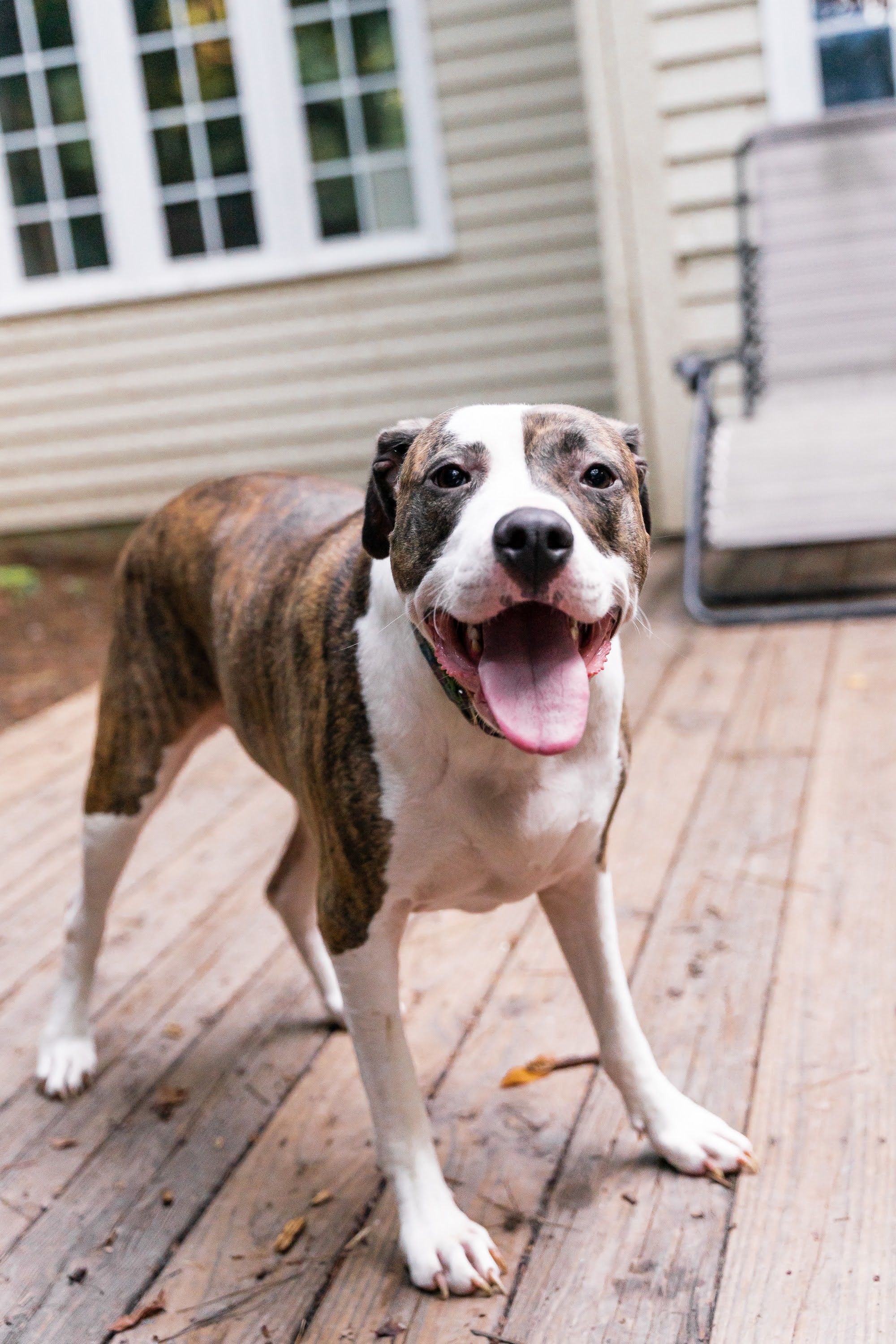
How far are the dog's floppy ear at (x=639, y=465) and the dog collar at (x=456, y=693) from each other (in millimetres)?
328

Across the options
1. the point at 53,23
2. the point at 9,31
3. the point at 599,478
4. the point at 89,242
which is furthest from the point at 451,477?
the point at 9,31

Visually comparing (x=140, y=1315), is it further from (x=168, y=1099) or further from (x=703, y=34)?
(x=703, y=34)

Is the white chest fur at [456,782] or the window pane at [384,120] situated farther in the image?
the window pane at [384,120]

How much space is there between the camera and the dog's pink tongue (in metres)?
1.48

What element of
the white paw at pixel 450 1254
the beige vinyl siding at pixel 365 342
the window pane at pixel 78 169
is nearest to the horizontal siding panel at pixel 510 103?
Answer: the beige vinyl siding at pixel 365 342

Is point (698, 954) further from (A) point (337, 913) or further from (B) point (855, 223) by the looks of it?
(B) point (855, 223)

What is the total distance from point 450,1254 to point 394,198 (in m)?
6.82

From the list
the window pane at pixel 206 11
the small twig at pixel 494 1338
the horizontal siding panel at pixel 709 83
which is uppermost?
the window pane at pixel 206 11

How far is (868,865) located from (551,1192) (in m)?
1.30

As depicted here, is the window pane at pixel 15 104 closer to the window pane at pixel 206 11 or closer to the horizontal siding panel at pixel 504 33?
the window pane at pixel 206 11

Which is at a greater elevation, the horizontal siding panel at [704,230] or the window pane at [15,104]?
the window pane at [15,104]

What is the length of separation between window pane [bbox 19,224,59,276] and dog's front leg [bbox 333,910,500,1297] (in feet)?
23.7

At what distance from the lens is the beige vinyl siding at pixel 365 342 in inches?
283

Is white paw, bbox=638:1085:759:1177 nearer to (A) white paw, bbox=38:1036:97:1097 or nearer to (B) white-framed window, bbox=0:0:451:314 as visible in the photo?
(A) white paw, bbox=38:1036:97:1097
